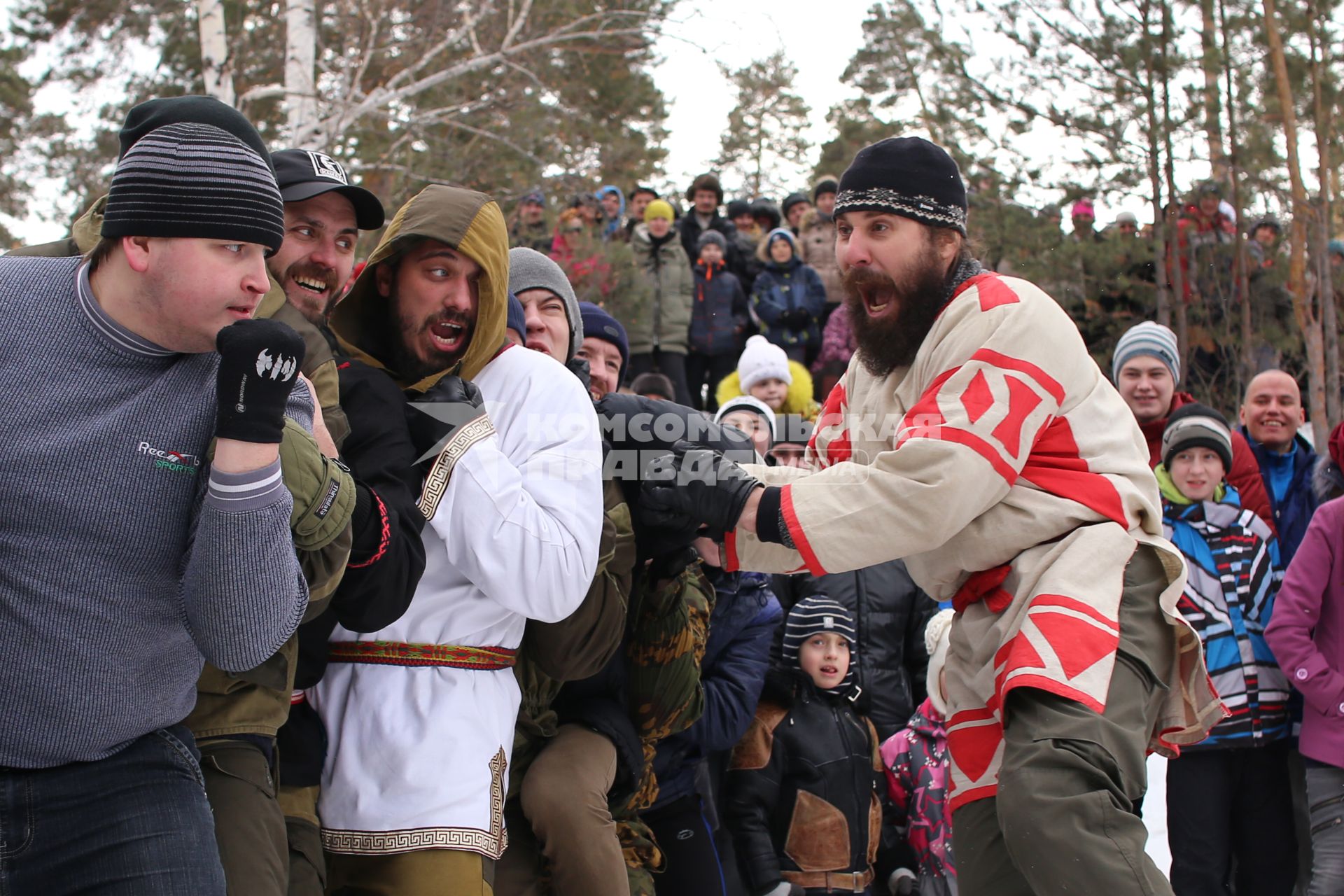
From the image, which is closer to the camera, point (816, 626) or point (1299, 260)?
point (816, 626)

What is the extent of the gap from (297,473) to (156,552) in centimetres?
28

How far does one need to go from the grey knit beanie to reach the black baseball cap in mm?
716

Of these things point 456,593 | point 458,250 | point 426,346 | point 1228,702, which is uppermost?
point 458,250

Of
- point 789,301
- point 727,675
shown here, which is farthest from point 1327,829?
point 789,301

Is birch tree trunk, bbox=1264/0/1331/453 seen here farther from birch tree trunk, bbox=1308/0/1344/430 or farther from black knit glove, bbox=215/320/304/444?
black knit glove, bbox=215/320/304/444

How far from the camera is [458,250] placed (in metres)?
2.87

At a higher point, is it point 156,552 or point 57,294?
point 57,294

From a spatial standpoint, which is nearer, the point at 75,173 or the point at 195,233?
the point at 195,233

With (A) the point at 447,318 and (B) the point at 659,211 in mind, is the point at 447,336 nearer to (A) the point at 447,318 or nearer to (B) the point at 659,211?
(A) the point at 447,318

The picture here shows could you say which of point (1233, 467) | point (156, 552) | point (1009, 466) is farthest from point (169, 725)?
point (1233, 467)

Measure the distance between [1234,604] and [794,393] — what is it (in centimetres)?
283

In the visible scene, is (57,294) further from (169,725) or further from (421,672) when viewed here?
(421,672)

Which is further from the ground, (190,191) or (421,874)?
(190,191)

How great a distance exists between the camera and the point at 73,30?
1133cm
